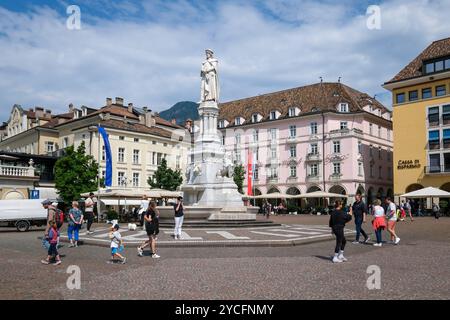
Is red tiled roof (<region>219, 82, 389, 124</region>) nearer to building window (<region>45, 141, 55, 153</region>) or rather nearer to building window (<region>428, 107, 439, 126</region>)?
building window (<region>428, 107, 439, 126</region>)

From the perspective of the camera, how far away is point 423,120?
50281mm

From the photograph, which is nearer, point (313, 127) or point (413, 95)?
point (413, 95)

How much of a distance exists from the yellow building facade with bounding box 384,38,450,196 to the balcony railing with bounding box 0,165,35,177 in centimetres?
3868

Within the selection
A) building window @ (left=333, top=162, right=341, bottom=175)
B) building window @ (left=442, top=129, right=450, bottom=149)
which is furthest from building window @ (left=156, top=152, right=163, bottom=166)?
building window @ (left=442, top=129, right=450, bottom=149)

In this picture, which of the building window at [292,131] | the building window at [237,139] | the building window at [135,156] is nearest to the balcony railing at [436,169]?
the building window at [292,131]

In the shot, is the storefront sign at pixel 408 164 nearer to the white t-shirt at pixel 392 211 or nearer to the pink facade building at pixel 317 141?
the pink facade building at pixel 317 141

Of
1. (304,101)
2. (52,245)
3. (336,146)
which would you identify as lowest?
(52,245)

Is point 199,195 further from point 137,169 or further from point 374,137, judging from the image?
point 374,137

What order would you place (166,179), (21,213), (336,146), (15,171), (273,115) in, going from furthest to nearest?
(273,115), (336,146), (166,179), (15,171), (21,213)

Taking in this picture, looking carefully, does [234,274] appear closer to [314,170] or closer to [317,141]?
[314,170]

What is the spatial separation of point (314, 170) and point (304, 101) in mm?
10588

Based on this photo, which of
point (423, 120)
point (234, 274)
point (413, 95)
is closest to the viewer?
point (234, 274)

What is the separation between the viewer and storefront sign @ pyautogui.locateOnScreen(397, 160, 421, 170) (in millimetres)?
50562

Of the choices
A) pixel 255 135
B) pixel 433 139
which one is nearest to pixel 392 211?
pixel 433 139
